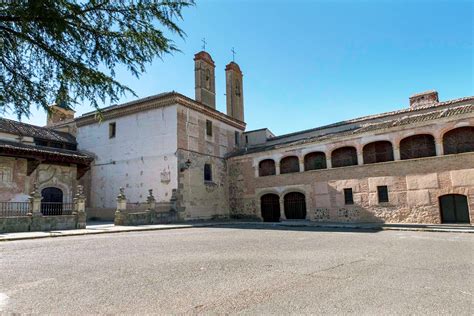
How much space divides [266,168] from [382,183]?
26.7ft

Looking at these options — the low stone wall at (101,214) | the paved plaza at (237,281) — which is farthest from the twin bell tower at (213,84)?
the paved plaza at (237,281)

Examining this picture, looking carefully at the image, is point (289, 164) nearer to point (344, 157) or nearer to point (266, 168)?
point (266, 168)

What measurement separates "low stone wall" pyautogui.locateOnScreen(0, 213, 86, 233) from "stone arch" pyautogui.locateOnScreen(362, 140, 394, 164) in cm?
1588

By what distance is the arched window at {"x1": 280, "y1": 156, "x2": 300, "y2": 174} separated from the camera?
22078mm

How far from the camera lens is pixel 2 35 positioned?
3.43 metres

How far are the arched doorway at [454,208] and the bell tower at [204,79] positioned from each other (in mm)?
16522

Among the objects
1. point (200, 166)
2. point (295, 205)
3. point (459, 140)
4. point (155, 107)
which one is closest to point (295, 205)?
point (295, 205)

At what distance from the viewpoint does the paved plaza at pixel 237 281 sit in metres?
3.69

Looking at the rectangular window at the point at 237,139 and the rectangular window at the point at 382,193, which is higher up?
the rectangular window at the point at 237,139

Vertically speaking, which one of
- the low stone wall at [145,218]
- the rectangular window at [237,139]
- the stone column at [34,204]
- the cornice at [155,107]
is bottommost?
the low stone wall at [145,218]

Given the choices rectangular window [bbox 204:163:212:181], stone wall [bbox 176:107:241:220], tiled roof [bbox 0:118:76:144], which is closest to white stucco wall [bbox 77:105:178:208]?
stone wall [bbox 176:107:241:220]

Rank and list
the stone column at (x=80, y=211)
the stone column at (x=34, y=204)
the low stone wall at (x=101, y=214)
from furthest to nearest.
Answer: the low stone wall at (x=101, y=214), the stone column at (x=80, y=211), the stone column at (x=34, y=204)

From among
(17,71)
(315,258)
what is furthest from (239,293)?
(17,71)

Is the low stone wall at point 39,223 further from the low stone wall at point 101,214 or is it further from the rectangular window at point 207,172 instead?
the rectangular window at point 207,172
